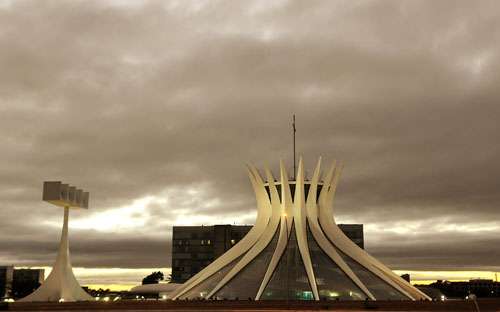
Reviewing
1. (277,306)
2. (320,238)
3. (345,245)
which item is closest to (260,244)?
(320,238)

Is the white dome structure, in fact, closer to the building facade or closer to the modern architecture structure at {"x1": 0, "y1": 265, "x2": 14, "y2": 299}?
the building facade

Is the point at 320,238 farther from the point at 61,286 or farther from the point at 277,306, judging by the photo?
the point at 61,286

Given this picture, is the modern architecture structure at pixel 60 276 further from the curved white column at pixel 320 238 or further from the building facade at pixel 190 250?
the building facade at pixel 190 250

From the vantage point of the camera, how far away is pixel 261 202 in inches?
2012

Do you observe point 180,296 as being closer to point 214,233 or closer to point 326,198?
point 326,198

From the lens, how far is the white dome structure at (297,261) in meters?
42.8

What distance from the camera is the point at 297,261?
148ft

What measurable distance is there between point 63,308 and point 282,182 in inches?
869

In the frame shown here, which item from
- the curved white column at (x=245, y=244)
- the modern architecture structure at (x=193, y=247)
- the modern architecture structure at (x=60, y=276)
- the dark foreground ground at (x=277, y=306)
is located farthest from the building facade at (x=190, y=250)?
the dark foreground ground at (x=277, y=306)

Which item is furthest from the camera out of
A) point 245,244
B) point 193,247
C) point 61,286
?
point 193,247

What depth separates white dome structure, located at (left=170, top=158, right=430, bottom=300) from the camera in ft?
140

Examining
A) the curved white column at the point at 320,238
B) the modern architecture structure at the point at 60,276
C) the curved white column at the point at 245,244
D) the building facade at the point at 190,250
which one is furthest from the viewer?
the building facade at the point at 190,250

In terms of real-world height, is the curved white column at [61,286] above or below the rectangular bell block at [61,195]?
below

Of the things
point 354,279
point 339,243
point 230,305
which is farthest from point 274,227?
point 230,305
